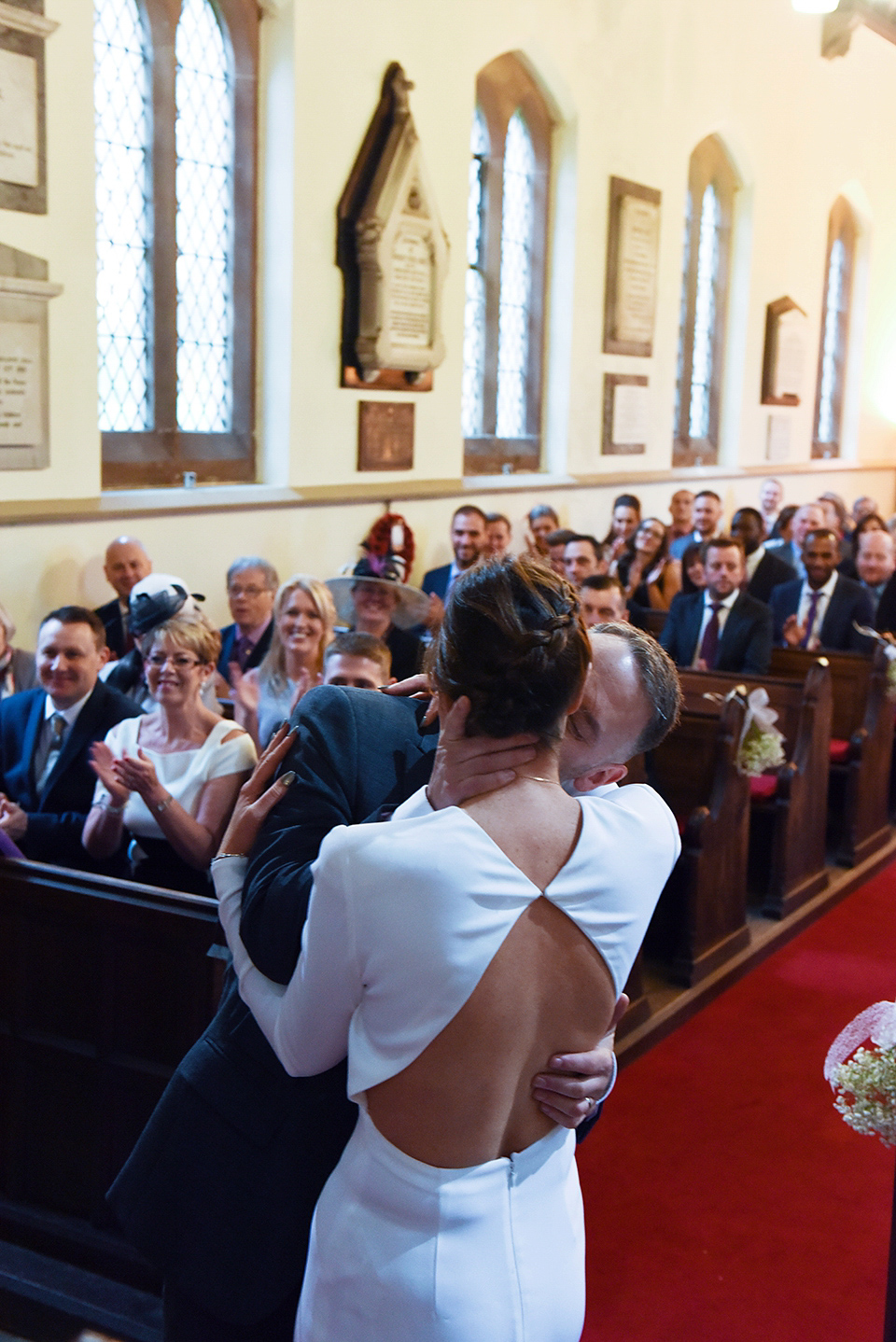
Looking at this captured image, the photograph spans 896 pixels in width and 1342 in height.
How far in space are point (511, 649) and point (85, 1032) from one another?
2051mm

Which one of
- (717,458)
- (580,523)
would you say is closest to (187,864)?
(580,523)

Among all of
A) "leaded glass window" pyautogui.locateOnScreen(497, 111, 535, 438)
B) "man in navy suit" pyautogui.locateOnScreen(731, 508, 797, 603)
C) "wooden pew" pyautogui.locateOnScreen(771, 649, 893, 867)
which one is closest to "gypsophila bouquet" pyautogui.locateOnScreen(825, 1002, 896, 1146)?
"wooden pew" pyautogui.locateOnScreen(771, 649, 893, 867)

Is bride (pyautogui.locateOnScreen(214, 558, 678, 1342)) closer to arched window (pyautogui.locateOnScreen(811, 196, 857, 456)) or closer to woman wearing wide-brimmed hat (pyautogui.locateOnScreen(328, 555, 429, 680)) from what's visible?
woman wearing wide-brimmed hat (pyautogui.locateOnScreen(328, 555, 429, 680))

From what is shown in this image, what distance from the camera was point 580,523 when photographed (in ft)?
35.3

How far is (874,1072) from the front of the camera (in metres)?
2.14

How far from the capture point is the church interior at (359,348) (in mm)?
3109

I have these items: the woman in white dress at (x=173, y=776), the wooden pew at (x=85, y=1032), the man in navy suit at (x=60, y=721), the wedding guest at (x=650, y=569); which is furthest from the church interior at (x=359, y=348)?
the wedding guest at (x=650, y=569)

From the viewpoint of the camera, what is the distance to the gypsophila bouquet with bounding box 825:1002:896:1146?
2.11 m

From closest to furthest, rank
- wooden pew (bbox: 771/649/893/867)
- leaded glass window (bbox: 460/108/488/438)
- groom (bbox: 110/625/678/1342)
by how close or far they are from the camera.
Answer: groom (bbox: 110/625/678/1342), wooden pew (bbox: 771/649/893/867), leaded glass window (bbox: 460/108/488/438)

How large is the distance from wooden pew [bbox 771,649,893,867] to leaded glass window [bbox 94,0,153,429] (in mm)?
3965

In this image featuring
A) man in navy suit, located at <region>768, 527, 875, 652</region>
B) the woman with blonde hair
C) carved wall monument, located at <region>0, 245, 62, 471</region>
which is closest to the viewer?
the woman with blonde hair

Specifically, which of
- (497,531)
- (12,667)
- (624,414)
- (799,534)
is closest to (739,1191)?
(12,667)

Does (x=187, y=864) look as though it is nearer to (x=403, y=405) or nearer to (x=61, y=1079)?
(x=61, y=1079)

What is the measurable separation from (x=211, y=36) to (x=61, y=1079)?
6.11 metres
